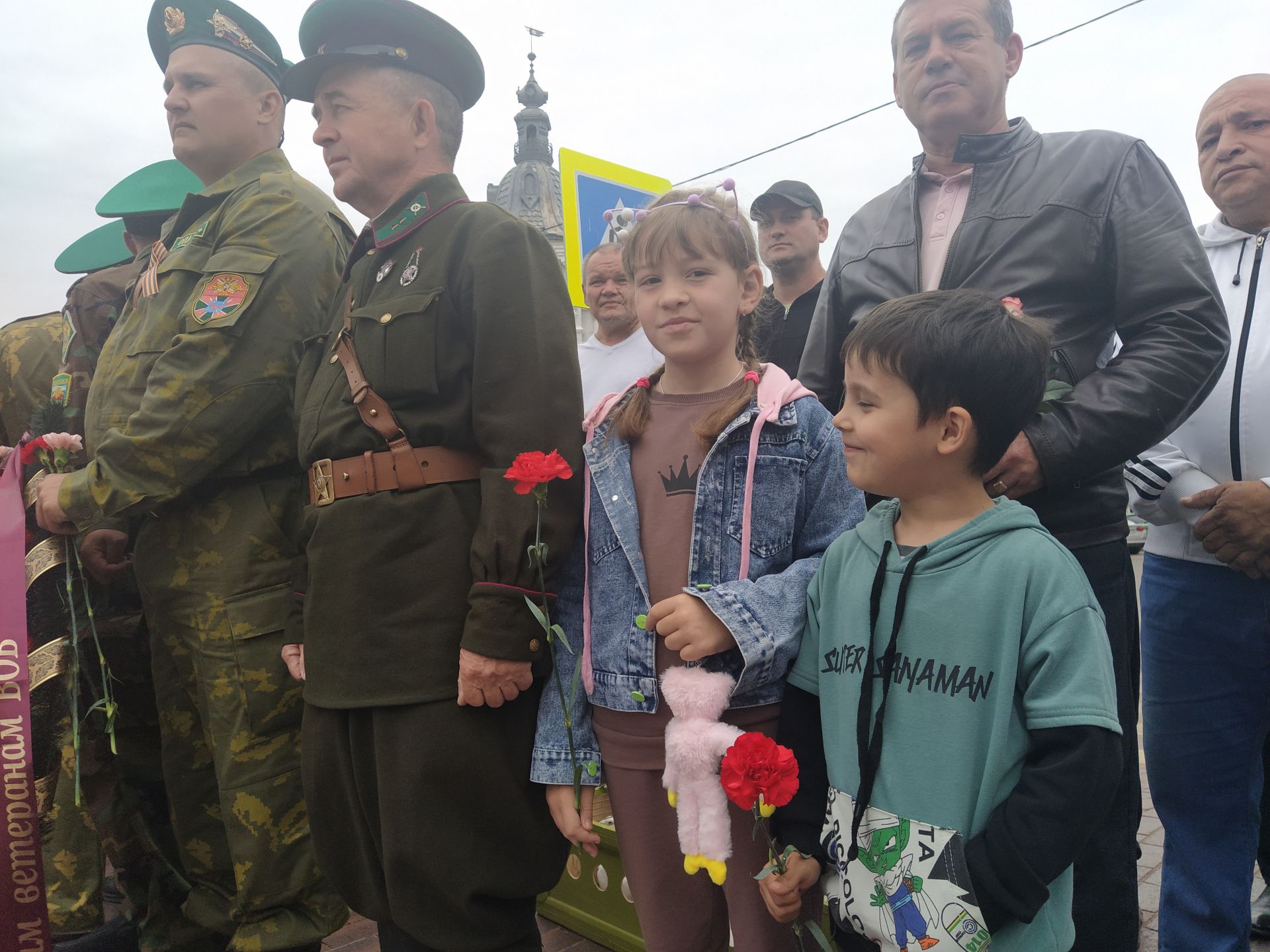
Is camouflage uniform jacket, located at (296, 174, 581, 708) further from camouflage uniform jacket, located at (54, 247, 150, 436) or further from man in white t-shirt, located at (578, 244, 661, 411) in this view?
Answer: man in white t-shirt, located at (578, 244, 661, 411)

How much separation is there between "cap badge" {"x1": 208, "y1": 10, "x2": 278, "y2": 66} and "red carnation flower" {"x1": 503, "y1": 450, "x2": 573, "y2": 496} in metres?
1.98

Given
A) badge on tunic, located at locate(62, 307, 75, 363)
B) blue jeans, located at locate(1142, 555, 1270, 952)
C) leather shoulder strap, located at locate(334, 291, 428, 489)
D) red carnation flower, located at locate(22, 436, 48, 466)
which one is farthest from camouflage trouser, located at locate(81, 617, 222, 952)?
blue jeans, located at locate(1142, 555, 1270, 952)

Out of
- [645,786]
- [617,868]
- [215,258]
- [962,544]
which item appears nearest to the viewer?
[962,544]

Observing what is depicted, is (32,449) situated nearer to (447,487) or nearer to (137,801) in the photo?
(137,801)

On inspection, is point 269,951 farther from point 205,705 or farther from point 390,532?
point 390,532

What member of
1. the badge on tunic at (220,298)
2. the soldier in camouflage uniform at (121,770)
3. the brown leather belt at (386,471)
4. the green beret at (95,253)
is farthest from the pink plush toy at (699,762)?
the green beret at (95,253)

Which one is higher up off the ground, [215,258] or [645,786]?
[215,258]

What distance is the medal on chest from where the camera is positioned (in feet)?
6.31

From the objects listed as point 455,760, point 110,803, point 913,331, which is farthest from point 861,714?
point 110,803

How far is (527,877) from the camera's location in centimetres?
175

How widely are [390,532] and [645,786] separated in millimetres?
706

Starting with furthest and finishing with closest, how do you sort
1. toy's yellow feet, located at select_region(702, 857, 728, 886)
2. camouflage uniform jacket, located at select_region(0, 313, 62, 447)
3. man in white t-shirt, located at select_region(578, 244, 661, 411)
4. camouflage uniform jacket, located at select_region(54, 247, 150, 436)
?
man in white t-shirt, located at select_region(578, 244, 661, 411) → camouflage uniform jacket, located at select_region(0, 313, 62, 447) → camouflage uniform jacket, located at select_region(54, 247, 150, 436) → toy's yellow feet, located at select_region(702, 857, 728, 886)

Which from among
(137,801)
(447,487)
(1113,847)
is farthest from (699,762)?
(137,801)

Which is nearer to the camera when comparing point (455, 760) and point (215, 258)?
point (455, 760)
